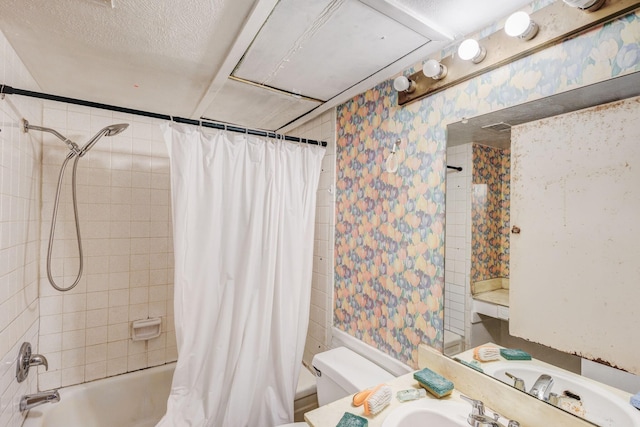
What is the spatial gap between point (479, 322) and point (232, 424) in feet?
4.35

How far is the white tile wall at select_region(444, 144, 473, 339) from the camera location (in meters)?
1.17

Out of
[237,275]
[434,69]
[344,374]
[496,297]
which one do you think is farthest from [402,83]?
[344,374]

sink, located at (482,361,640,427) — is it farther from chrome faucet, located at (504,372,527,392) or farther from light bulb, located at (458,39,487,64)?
light bulb, located at (458,39,487,64)

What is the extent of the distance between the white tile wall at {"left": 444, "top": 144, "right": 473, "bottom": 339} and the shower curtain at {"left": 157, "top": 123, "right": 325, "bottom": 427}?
83cm

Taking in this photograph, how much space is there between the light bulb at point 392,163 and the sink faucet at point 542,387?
0.99m

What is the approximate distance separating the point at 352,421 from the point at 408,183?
39.7 inches

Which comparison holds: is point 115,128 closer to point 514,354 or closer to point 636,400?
point 514,354

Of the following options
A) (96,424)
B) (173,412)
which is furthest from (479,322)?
(96,424)

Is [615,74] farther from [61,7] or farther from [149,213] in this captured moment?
[149,213]

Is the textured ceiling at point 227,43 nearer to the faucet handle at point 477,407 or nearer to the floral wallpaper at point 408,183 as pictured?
the floral wallpaper at point 408,183

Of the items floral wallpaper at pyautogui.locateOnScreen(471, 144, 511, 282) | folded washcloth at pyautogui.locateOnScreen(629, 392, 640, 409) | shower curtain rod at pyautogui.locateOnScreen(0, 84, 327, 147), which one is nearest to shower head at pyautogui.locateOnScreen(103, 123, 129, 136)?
shower curtain rod at pyautogui.locateOnScreen(0, 84, 327, 147)

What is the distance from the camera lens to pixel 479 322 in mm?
1121

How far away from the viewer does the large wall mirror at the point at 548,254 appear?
78 cm

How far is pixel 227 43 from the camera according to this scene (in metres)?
1.27
